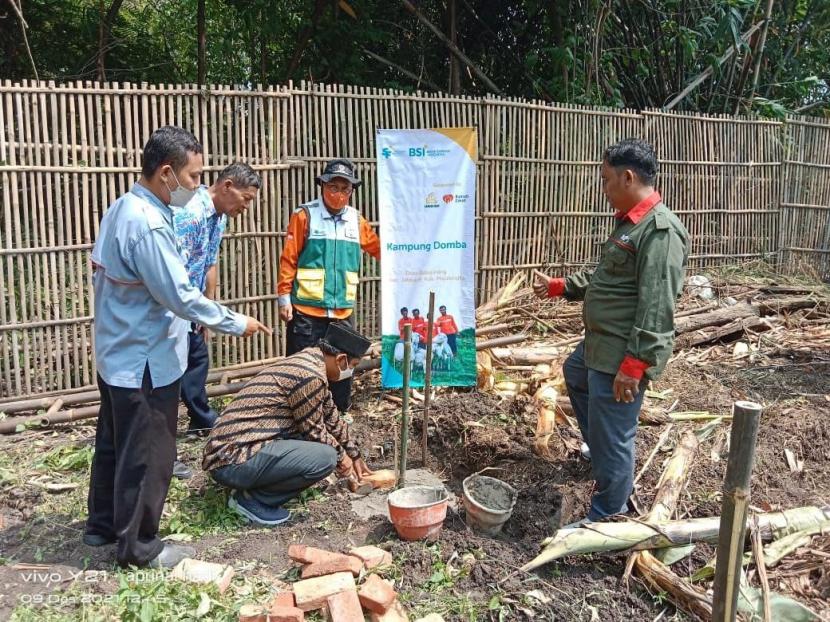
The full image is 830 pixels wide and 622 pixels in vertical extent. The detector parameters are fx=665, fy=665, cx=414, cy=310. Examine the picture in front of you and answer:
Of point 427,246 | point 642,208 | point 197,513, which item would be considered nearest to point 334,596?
point 197,513

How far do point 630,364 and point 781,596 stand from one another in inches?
47.9

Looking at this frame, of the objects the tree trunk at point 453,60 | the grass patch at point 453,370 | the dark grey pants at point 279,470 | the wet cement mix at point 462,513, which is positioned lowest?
the wet cement mix at point 462,513

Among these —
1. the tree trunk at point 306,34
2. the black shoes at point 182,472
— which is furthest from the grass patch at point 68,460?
the tree trunk at point 306,34

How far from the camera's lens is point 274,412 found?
381cm

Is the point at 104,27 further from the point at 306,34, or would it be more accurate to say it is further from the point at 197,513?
the point at 197,513

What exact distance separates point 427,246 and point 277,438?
2.20 meters

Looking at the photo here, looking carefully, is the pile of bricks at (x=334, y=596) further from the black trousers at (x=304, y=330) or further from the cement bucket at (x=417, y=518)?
the black trousers at (x=304, y=330)

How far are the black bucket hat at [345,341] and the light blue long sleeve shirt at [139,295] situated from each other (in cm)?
86

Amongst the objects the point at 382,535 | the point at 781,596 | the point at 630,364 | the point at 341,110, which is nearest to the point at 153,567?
the point at 382,535

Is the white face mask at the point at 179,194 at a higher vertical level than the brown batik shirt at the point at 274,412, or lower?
higher

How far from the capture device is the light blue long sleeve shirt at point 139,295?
3.00 meters

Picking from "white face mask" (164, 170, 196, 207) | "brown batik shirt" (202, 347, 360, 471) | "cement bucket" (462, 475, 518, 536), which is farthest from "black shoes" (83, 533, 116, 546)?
"cement bucket" (462, 475, 518, 536)

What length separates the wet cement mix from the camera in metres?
3.12

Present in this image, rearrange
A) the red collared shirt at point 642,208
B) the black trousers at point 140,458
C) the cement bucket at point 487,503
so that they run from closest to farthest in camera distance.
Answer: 1. the black trousers at point 140,458
2. the red collared shirt at point 642,208
3. the cement bucket at point 487,503
